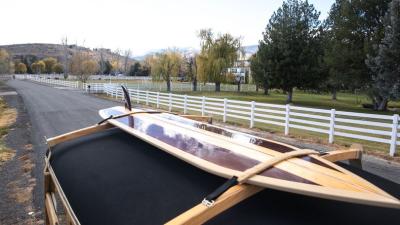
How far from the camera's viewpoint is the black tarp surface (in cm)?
131

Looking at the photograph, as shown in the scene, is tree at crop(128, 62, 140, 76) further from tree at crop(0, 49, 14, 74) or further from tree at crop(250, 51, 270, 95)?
tree at crop(250, 51, 270, 95)

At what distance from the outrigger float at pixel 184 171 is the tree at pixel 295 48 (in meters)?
29.8

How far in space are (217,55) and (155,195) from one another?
156 ft

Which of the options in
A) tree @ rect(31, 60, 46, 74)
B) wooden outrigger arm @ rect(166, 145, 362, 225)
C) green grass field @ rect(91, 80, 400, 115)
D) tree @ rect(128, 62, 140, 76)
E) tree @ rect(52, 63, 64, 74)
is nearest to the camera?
wooden outrigger arm @ rect(166, 145, 362, 225)

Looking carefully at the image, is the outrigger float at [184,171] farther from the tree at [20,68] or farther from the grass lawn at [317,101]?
the tree at [20,68]

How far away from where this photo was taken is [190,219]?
122cm

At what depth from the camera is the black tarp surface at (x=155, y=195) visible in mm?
1313

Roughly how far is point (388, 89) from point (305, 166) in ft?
73.9

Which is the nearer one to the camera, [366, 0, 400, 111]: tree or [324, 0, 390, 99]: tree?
[366, 0, 400, 111]: tree

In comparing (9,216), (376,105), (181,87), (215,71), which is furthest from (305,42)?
(9,216)

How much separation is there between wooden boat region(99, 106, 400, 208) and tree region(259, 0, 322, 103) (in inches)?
1176

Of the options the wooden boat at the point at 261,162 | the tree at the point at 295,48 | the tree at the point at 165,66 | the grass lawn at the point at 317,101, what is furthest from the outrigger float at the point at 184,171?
the tree at the point at 165,66

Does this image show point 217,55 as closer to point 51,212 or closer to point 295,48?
point 295,48

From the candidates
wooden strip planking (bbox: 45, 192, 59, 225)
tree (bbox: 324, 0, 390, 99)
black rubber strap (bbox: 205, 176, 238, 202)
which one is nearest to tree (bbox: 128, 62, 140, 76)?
tree (bbox: 324, 0, 390, 99)
